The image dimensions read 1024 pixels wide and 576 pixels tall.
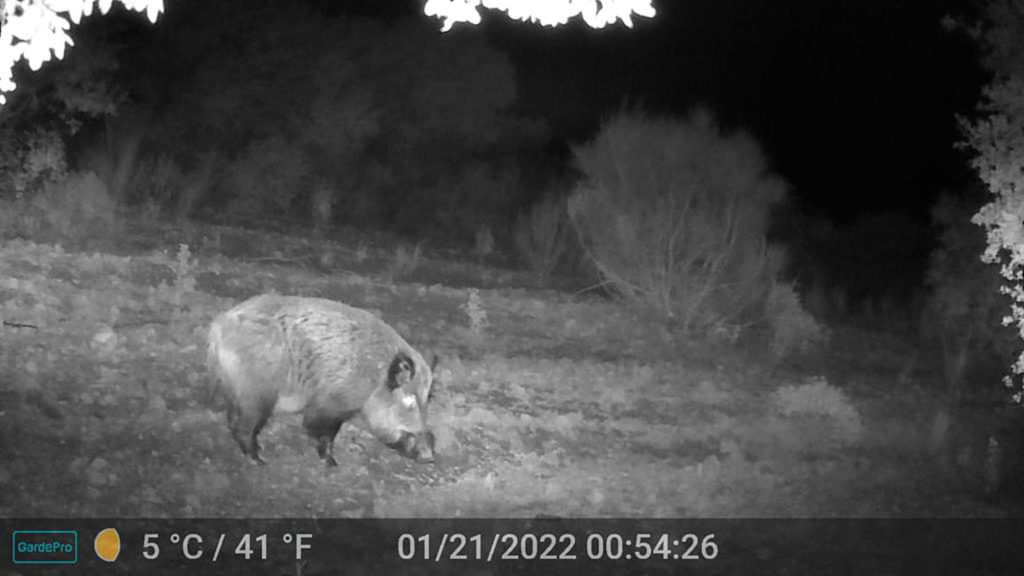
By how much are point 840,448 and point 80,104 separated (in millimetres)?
12201

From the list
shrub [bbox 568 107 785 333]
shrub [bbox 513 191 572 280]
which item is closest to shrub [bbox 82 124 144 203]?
shrub [bbox 513 191 572 280]

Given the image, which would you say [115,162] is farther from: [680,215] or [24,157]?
[680,215]

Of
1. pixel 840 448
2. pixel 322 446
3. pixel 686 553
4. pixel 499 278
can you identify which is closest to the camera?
pixel 686 553

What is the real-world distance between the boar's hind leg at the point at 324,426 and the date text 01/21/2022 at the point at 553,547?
4.11ft

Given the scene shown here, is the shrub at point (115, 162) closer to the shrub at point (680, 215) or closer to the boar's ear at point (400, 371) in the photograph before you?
the shrub at point (680, 215)

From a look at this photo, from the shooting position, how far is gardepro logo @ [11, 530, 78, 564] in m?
6.40

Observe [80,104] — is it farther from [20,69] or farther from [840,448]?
[840,448]

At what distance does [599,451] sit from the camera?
10375mm

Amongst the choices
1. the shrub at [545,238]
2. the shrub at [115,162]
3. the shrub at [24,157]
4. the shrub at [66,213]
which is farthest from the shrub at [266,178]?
the shrub at [24,157]

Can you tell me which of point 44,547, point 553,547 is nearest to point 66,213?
point 44,547

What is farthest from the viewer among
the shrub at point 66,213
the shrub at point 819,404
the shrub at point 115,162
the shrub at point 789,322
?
the shrub at point 115,162

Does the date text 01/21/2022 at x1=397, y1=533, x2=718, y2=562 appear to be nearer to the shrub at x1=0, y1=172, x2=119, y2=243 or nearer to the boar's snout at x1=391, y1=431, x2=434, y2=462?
the boar's snout at x1=391, y1=431, x2=434, y2=462

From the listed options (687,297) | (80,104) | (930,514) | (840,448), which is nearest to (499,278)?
(687,297)

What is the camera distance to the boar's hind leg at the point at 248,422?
26.7 ft
